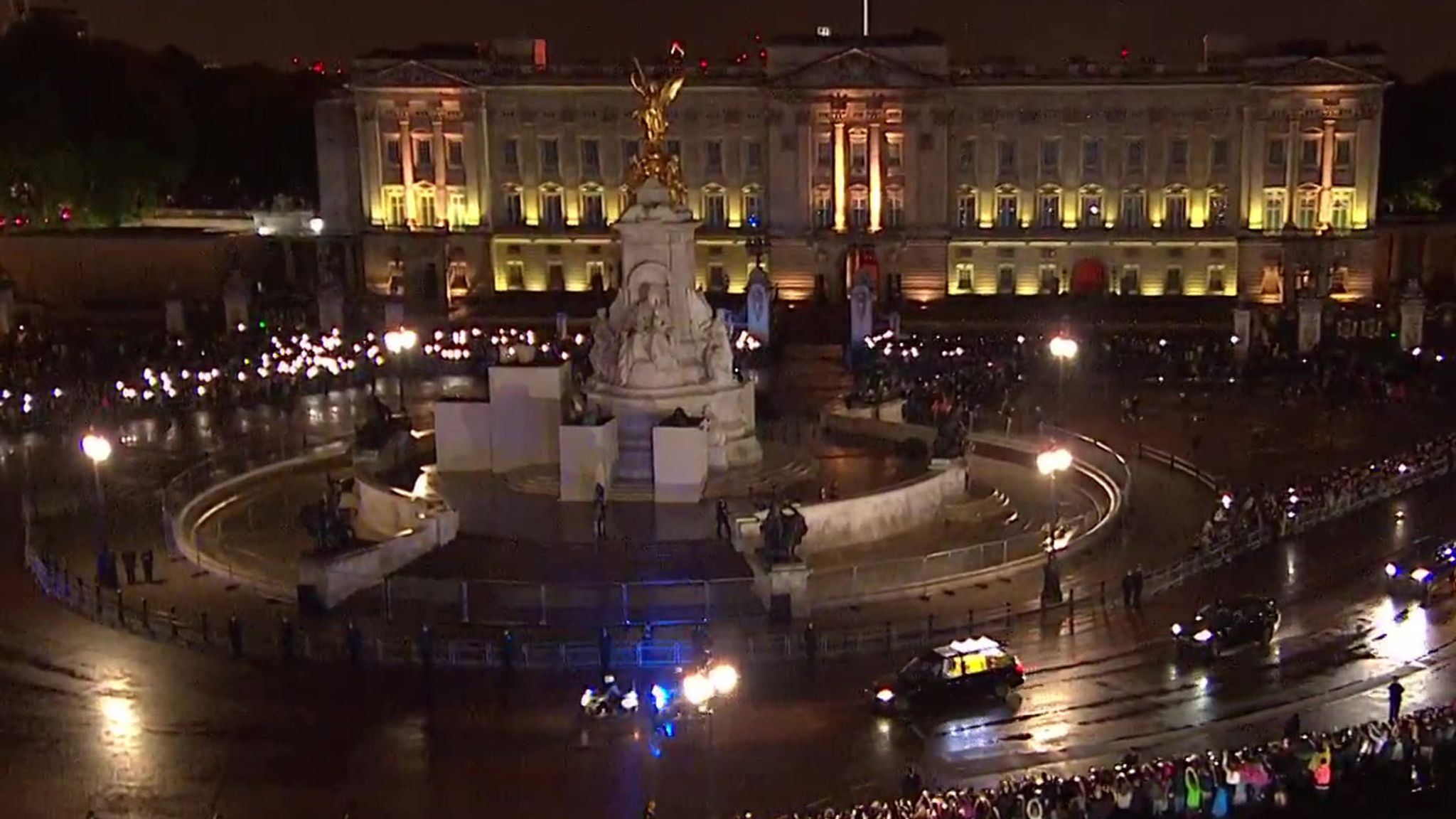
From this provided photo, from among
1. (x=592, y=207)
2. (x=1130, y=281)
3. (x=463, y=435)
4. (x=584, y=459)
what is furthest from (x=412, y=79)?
(x=584, y=459)

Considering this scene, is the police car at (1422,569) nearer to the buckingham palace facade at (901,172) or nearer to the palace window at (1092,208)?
the buckingham palace facade at (901,172)

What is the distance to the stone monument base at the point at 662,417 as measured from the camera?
40.3 meters

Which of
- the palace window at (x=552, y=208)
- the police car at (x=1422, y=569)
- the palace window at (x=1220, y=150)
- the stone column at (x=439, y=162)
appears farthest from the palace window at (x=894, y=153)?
the police car at (x=1422, y=569)

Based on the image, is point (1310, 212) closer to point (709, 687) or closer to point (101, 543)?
point (101, 543)

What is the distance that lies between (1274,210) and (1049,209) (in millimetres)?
11097

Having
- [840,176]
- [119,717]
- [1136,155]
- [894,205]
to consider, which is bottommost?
[119,717]

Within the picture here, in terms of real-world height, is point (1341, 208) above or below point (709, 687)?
above

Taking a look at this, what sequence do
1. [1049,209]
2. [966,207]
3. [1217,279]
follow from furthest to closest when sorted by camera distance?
1. [966,207]
2. [1049,209]
3. [1217,279]

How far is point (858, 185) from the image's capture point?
90000 millimetres

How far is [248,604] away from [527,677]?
7474 mm

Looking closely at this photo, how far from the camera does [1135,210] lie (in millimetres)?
89625

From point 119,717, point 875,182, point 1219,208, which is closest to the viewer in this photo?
point 119,717

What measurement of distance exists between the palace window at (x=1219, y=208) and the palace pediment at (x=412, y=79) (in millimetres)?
38190

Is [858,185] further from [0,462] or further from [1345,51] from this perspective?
[0,462]
